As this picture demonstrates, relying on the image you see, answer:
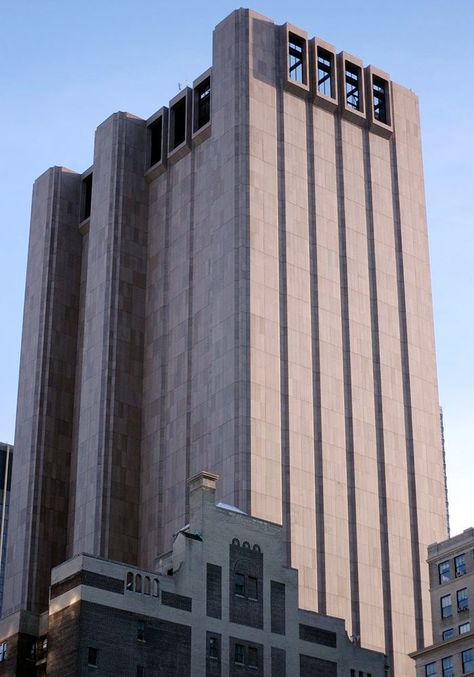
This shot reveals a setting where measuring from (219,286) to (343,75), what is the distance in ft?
119

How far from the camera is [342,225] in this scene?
18875 centimetres

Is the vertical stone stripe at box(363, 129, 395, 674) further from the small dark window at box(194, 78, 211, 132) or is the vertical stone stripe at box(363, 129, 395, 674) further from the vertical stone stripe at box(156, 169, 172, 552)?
the vertical stone stripe at box(156, 169, 172, 552)

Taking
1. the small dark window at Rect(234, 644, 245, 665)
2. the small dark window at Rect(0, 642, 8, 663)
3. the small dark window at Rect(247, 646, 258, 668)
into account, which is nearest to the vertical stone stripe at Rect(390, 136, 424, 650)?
the small dark window at Rect(247, 646, 258, 668)

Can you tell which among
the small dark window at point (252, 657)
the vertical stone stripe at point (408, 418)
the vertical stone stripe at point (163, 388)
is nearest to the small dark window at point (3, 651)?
the small dark window at point (252, 657)

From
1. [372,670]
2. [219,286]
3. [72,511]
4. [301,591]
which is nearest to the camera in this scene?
[372,670]

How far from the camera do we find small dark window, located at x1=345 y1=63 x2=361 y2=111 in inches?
7785

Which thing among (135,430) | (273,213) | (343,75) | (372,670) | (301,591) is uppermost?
Answer: (343,75)

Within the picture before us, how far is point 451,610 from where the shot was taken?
133 metres

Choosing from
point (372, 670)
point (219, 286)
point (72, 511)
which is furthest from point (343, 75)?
point (372, 670)

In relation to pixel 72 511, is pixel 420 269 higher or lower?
higher

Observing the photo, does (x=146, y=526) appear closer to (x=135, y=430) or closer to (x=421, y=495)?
(x=135, y=430)

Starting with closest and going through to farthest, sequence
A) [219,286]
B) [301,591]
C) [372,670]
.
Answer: [372,670] < [301,591] < [219,286]

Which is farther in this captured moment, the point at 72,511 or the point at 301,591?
the point at 72,511

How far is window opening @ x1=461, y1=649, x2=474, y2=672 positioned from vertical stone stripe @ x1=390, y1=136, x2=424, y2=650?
3900 centimetres
